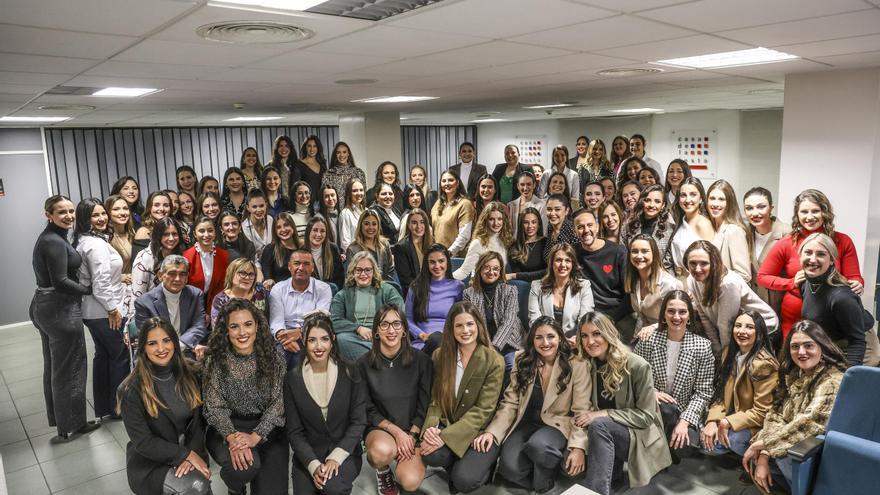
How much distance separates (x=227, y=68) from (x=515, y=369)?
253 cm

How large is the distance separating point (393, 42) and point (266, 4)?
88 cm

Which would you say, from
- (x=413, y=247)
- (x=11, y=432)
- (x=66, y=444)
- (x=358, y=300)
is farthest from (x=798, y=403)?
(x=11, y=432)

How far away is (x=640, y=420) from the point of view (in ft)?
11.4

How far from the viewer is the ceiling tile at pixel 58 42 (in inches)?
91.3

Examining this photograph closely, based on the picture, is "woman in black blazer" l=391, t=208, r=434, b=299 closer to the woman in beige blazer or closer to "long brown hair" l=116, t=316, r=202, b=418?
the woman in beige blazer

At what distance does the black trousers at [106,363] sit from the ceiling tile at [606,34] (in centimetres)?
369

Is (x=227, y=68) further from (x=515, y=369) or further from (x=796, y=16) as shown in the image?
(x=796, y=16)

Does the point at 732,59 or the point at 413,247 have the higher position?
the point at 732,59

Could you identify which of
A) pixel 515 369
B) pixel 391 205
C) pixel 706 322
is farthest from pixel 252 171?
pixel 706 322

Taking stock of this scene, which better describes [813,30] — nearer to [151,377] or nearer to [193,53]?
[193,53]

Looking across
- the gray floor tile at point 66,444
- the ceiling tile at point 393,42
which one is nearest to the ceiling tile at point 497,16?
A: the ceiling tile at point 393,42

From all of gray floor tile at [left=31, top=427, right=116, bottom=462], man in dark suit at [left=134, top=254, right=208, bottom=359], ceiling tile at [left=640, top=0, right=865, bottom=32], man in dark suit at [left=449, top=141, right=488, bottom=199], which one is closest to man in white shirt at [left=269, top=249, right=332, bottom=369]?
man in dark suit at [left=134, top=254, right=208, bottom=359]

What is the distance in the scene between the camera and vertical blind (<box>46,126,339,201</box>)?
8820 mm

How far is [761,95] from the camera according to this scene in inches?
278
